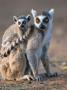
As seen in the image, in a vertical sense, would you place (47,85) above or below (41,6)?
below

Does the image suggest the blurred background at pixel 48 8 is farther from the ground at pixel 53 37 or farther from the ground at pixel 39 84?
the ground at pixel 39 84

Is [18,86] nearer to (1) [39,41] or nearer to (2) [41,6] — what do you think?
(1) [39,41]

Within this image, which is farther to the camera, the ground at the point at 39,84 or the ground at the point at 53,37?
the ground at the point at 53,37

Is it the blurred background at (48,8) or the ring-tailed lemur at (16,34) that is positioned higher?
the blurred background at (48,8)

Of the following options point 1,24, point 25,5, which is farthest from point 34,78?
point 25,5

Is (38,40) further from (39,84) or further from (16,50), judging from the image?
(39,84)

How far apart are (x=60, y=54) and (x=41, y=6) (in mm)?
12605

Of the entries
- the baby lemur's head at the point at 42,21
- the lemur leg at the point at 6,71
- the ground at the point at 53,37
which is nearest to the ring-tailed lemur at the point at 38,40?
the baby lemur's head at the point at 42,21

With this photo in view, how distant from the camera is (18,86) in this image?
14.9 metres

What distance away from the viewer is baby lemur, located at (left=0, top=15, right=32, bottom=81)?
592 inches

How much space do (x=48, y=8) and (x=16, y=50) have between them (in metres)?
19.0

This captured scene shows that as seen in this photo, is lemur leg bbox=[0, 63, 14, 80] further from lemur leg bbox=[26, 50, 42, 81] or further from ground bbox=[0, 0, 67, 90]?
lemur leg bbox=[26, 50, 42, 81]

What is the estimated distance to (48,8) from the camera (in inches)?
1339

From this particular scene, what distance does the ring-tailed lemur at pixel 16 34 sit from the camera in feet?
49.2
